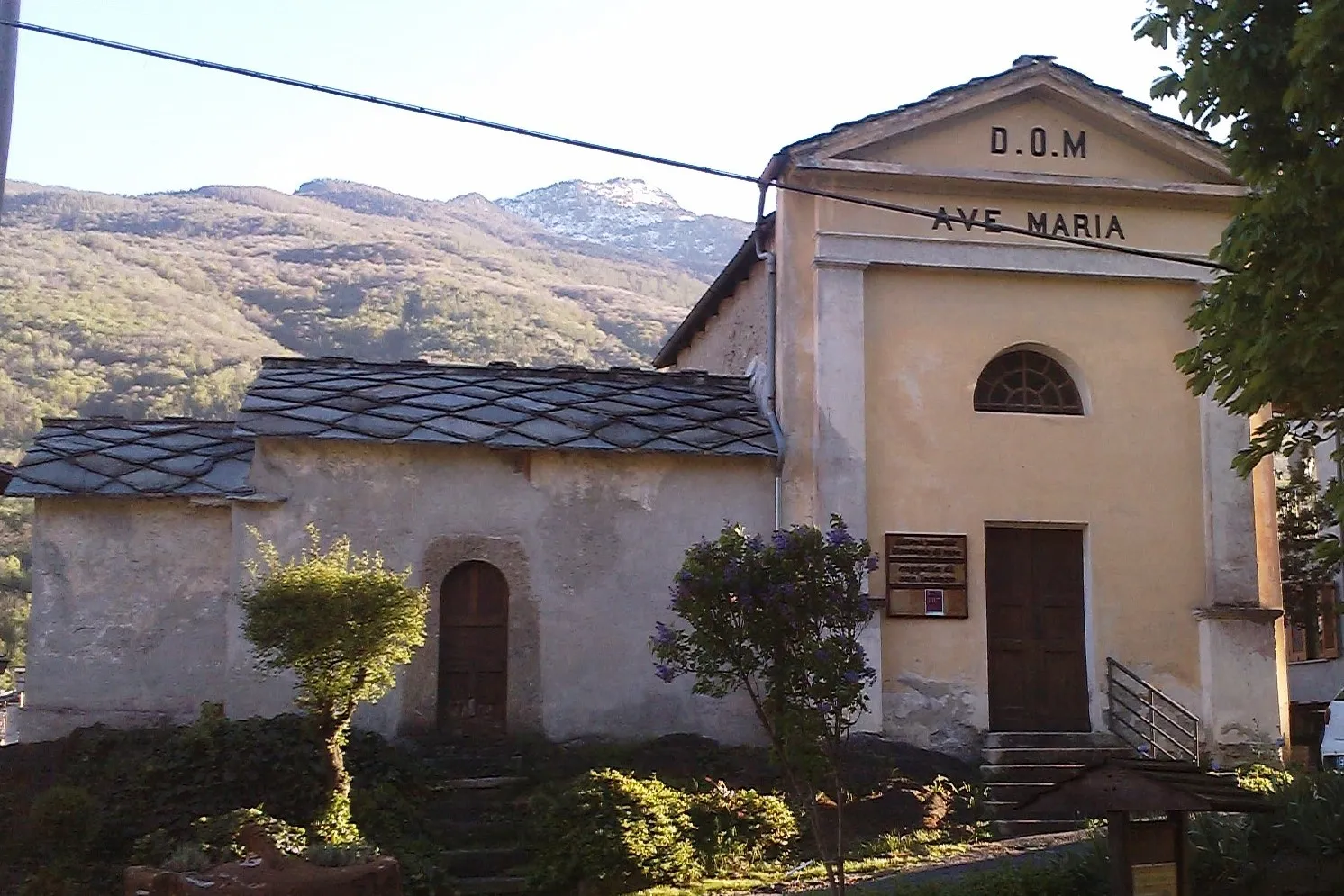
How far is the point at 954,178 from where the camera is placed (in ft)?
52.1

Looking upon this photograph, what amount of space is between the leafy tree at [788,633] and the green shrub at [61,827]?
16.6 ft

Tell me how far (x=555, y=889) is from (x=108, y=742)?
182 inches

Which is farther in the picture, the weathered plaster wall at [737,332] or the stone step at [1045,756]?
the weathered plaster wall at [737,332]

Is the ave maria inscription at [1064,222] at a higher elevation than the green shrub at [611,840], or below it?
higher

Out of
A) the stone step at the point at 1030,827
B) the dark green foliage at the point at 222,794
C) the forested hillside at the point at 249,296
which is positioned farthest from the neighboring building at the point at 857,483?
the forested hillside at the point at 249,296

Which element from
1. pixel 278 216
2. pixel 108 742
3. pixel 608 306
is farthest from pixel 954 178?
pixel 278 216

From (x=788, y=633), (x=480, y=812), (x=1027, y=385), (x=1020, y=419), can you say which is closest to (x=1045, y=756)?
(x=1020, y=419)

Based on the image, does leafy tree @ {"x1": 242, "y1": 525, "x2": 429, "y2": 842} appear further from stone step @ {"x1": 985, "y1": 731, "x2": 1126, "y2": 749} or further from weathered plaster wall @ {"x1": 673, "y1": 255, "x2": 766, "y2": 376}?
weathered plaster wall @ {"x1": 673, "y1": 255, "x2": 766, "y2": 376}

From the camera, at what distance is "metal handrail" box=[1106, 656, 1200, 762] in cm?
1527

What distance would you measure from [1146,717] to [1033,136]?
654cm

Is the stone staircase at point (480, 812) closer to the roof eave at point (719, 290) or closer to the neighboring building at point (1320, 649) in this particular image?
the roof eave at point (719, 290)

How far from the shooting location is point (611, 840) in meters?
11.4

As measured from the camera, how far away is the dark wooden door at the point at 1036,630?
15586 millimetres

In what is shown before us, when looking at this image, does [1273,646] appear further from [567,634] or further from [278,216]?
[278,216]
